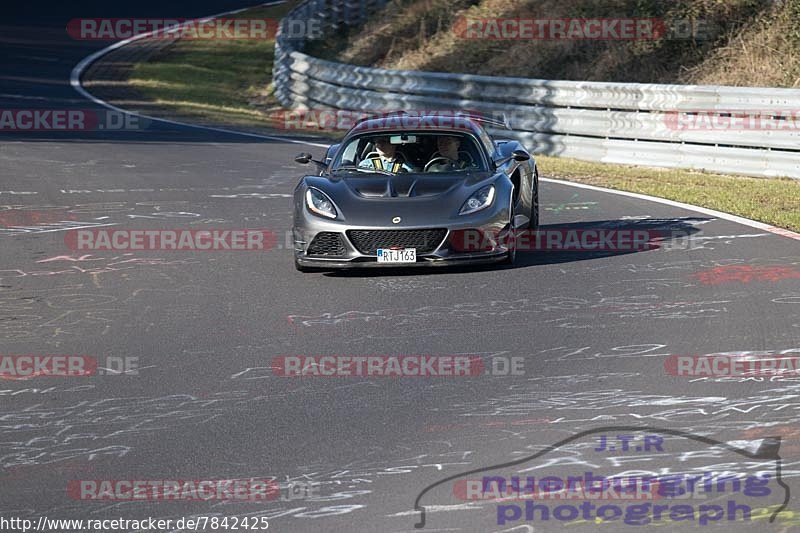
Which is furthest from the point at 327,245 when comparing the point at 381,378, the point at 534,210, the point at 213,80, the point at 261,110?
the point at 213,80

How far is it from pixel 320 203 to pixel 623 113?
363 inches

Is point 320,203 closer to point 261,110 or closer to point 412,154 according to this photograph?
point 412,154

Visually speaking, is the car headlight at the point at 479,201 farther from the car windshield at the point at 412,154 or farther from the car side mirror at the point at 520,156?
the car side mirror at the point at 520,156

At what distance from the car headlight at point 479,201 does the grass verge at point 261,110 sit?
3519mm

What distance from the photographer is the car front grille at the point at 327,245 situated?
11.1m

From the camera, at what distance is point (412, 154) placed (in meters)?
12.2

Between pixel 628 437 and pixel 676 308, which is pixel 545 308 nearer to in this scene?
pixel 676 308

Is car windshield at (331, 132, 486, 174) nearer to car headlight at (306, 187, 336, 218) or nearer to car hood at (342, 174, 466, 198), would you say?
car hood at (342, 174, 466, 198)

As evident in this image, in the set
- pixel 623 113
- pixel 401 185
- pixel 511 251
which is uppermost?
→ pixel 623 113

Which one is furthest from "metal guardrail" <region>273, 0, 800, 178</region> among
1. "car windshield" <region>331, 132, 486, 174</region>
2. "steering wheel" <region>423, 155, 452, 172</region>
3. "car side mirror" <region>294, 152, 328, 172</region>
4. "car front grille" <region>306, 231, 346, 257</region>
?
"car front grille" <region>306, 231, 346, 257</region>

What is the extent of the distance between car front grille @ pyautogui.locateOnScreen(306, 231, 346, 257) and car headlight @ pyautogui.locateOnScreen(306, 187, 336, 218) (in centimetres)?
20

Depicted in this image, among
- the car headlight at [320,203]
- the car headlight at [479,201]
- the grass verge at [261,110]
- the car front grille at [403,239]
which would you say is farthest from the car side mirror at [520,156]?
the grass verge at [261,110]

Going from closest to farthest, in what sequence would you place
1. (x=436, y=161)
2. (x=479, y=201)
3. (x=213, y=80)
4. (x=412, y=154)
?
(x=479, y=201)
(x=436, y=161)
(x=412, y=154)
(x=213, y=80)

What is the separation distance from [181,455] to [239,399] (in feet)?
3.41
